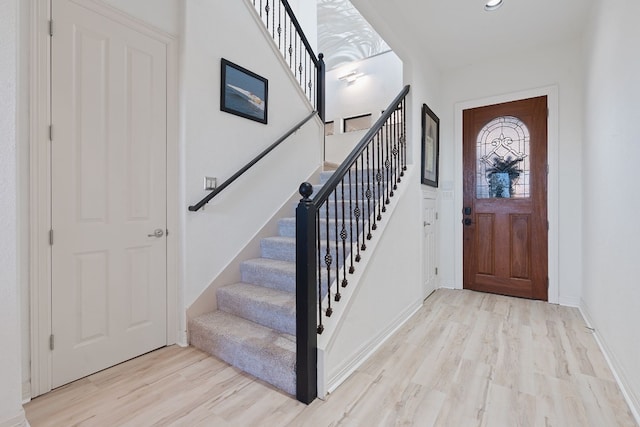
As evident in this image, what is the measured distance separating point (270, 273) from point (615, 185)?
245cm

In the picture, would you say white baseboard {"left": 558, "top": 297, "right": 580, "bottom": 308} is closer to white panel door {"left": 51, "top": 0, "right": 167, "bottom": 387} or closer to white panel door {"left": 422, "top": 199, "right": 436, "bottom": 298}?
white panel door {"left": 422, "top": 199, "right": 436, "bottom": 298}

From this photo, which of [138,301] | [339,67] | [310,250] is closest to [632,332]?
[310,250]

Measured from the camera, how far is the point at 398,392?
68.4 inches

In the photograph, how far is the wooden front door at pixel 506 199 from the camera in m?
3.41

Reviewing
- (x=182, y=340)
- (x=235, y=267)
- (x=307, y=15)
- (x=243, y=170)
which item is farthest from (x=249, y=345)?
(x=307, y=15)

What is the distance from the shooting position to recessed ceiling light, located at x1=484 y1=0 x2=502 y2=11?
2627mm

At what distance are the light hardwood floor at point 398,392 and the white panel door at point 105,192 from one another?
0.25 m

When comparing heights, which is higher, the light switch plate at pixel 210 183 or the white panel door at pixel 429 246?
the light switch plate at pixel 210 183

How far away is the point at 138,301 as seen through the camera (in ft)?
7.02

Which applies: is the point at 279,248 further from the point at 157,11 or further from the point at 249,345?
the point at 157,11

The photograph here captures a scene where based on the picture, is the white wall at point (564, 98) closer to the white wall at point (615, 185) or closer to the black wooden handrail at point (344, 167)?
the white wall at point (615, 185)

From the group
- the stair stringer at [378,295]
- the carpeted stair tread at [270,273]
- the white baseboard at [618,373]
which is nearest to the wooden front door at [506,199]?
the white baseboard at [618,373]

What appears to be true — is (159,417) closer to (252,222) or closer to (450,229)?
(252,222)

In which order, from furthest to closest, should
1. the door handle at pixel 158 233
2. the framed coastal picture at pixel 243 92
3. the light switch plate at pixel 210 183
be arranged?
1. the framed coastal picture at pixel 243 92
2. the light switch plate at pixel 210 183
3. the door handle at pixel 158 233
